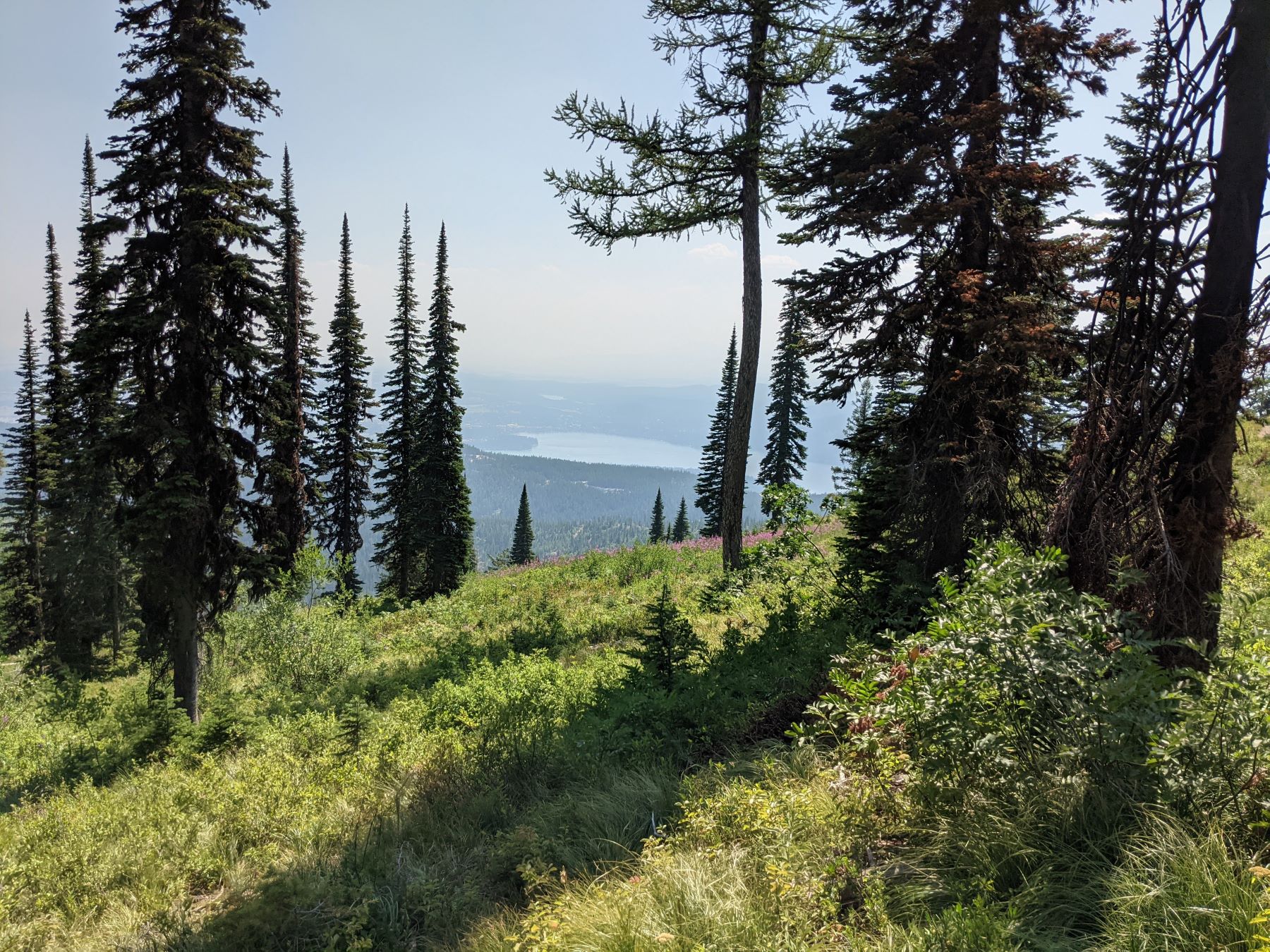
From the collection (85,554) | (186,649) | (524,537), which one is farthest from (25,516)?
(524,537)

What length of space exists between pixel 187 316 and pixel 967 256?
12372 millimetres

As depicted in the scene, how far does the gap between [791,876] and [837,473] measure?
6185 mm

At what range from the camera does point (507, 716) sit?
725 cm

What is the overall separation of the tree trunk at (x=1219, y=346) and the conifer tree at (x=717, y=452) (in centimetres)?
3433

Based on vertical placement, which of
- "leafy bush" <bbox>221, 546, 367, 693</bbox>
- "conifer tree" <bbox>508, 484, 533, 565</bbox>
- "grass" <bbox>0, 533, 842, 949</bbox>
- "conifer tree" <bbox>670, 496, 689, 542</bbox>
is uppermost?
"grass" <bbox>0, 533, 842, 949</bbox>

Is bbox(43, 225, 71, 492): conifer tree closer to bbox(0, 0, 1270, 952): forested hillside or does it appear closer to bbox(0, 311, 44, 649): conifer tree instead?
bbox(0, 311, 44, 649): conifer tree

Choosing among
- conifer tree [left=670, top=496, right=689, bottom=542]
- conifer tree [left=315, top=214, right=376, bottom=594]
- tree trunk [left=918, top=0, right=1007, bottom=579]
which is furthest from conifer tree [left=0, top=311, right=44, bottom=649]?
conifer tree [left=670, top=496, right=689, bottom=542]

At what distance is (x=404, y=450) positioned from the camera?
32438mm

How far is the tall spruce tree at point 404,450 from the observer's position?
102 ft

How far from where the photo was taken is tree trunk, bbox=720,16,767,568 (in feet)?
39.0

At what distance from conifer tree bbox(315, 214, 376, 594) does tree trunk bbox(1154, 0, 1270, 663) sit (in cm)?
3118

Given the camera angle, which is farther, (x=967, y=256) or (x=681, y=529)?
(x=681, y=529)

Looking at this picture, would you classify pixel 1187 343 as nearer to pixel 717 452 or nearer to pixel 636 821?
pixel 636 821

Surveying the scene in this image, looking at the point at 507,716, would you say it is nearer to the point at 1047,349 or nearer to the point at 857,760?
the point at 857,760
